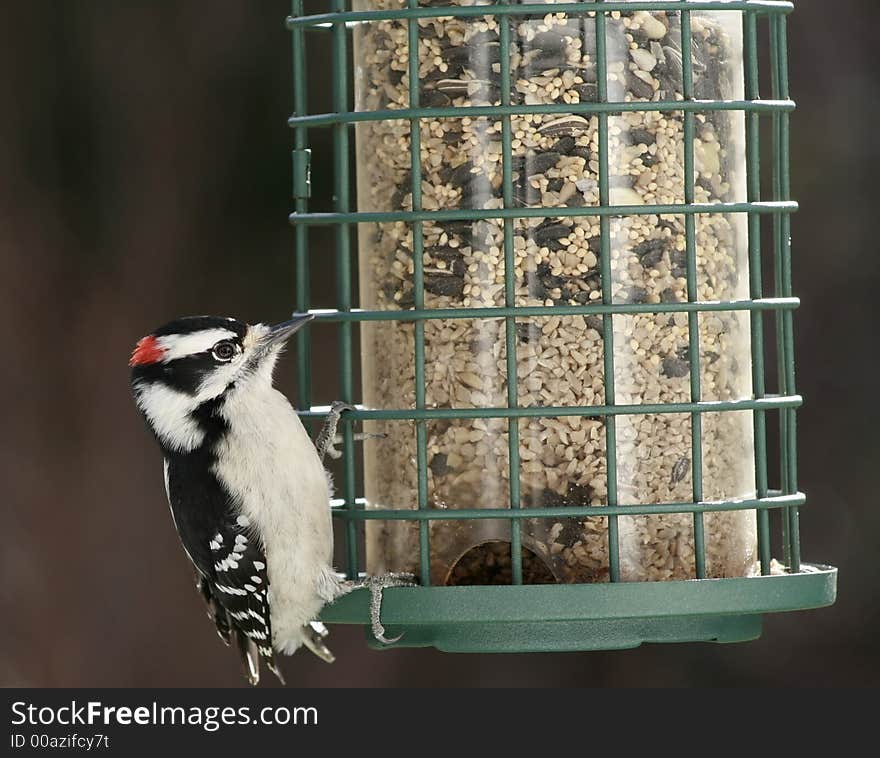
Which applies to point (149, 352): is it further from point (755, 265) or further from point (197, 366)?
point (755, 265)

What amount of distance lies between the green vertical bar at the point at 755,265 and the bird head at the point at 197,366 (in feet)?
4.99

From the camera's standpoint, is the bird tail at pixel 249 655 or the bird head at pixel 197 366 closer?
the bird head at pixel 197 366

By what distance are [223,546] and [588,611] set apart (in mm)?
1466

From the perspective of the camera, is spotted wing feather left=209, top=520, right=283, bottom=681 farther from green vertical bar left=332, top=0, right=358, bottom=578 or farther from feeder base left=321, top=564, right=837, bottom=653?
feeder base left=321, top=564, right=837, bottom=653

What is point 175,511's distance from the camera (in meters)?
6.12

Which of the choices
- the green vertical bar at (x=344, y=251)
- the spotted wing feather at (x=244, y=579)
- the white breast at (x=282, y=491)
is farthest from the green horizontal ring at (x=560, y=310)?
the spotted wing feather at (x=244, y=579)

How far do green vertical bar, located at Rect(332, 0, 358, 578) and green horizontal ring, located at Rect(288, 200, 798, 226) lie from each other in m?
0.08

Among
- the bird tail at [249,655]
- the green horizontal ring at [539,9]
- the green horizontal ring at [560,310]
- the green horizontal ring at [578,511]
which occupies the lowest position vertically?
the bird tail at [249,655]

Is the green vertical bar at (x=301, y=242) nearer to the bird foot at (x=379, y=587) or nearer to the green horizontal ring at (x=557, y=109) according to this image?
the green horizontal ring at (x=557, y=109)

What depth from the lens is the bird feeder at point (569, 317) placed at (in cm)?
509

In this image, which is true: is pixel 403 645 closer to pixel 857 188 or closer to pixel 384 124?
pixel 384 124

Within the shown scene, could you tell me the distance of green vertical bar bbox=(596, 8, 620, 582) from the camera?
5.09 metres

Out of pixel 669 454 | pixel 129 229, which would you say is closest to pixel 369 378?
pixel 669 454

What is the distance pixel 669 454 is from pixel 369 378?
3.34 feet
